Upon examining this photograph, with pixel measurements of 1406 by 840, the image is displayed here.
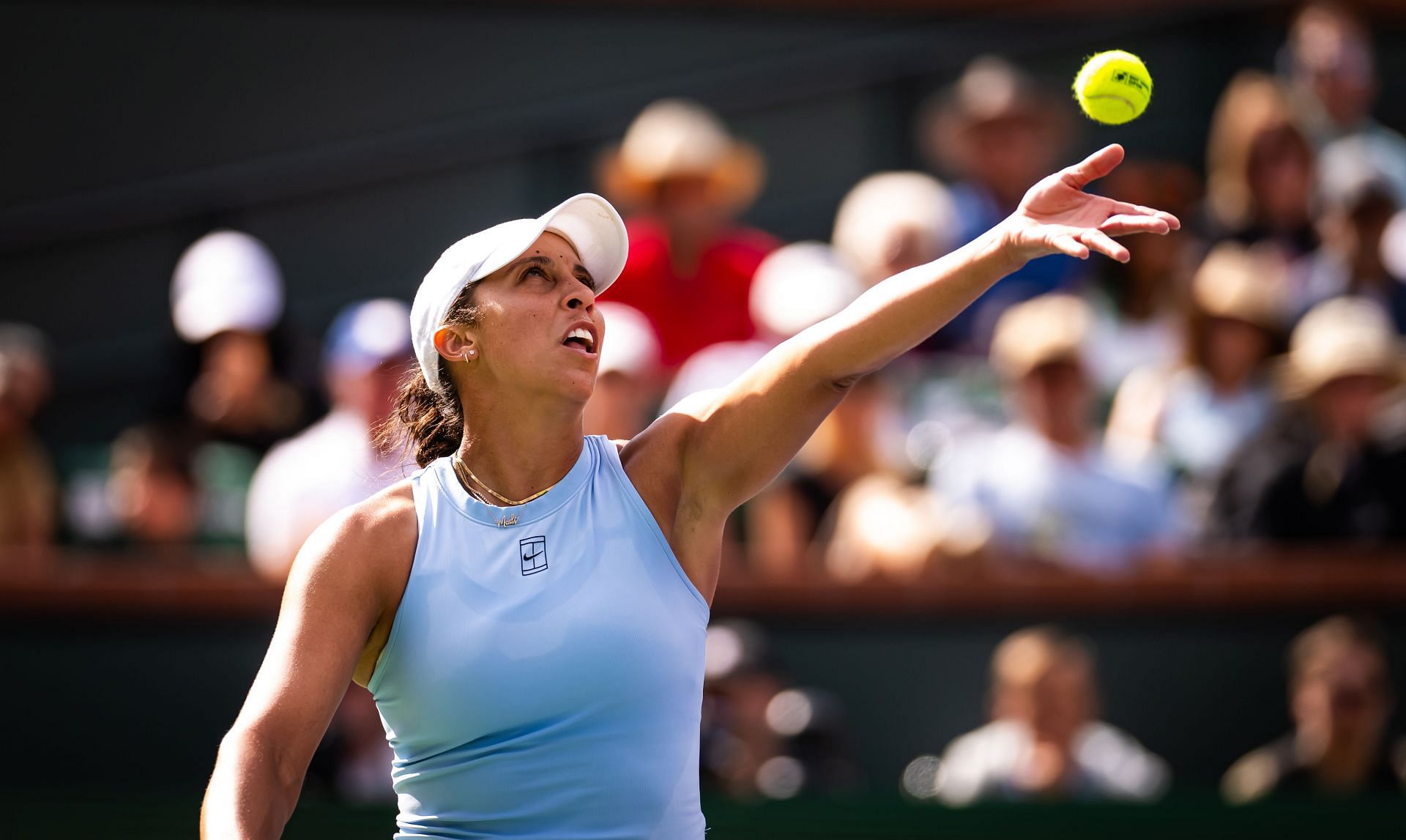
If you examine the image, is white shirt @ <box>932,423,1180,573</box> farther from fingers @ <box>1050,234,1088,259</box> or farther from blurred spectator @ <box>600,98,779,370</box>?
fingers @ <box>1050,234,1088,259</box>

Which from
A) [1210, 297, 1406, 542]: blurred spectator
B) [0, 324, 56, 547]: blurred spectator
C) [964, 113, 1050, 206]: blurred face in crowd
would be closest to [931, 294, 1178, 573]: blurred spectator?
[1210, 297, 1406, 542]: blurred spectator

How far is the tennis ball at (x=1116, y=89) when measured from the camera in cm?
291

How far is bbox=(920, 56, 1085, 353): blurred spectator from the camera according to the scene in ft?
22.0

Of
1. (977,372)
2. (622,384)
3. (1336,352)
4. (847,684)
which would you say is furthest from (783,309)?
(1336,352)

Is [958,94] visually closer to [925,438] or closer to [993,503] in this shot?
[925,438]

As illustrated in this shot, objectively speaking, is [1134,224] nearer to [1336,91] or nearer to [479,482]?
[479,482]

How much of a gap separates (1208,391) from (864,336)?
3.84 meters

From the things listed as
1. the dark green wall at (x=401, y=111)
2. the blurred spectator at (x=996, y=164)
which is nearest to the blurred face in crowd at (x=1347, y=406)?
the blurred spectator at (x=996, y=164)

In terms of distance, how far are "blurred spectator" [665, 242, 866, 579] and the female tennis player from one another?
2759 millimetres

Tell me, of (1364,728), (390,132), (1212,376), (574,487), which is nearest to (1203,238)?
(1212,376)

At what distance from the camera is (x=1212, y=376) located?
20.5 ft

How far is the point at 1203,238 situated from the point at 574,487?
478 cm

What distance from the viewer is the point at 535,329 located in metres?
2.90

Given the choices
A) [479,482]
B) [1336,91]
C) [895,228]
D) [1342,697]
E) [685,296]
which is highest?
[1336,91]
